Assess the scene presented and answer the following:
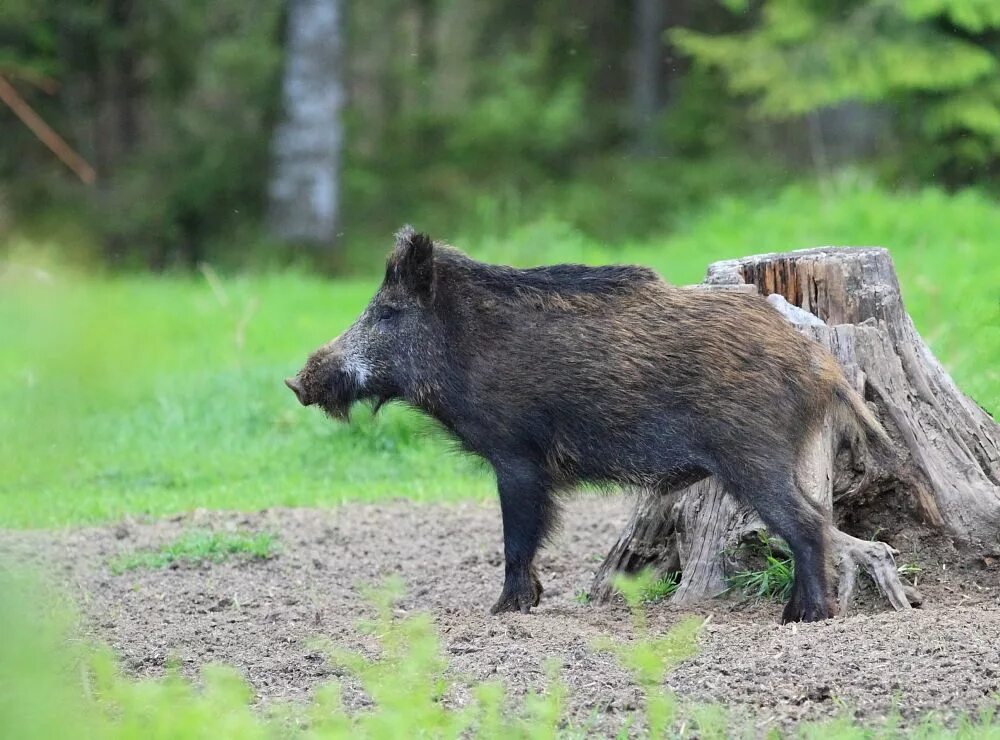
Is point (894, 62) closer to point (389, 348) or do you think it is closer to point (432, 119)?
point (432, 119)

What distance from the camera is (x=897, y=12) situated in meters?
14.6

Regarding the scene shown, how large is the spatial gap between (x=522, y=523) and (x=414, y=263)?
1067 millimetres

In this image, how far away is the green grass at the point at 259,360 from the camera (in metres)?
1.70

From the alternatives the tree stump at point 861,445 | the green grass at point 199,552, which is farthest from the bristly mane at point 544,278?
the green grass at point 199,552

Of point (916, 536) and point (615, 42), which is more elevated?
point (615, 42)

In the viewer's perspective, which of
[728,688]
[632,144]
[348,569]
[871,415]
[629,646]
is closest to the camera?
[728,688]

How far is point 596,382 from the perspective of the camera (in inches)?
195

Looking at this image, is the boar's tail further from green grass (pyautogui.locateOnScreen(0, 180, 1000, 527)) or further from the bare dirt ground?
green grass (pyautogui.locateOnScreen(0, 180, 1000, 527))

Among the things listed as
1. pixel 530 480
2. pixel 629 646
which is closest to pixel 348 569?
pixel 530 480

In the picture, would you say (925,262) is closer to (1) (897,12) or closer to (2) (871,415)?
(1) (897,12)

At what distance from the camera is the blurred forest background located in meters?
15.9

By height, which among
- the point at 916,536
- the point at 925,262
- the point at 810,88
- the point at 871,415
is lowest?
the point at 916,536

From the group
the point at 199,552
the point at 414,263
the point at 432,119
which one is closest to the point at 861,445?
the point at 414,263

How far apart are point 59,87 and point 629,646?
55.3ft
